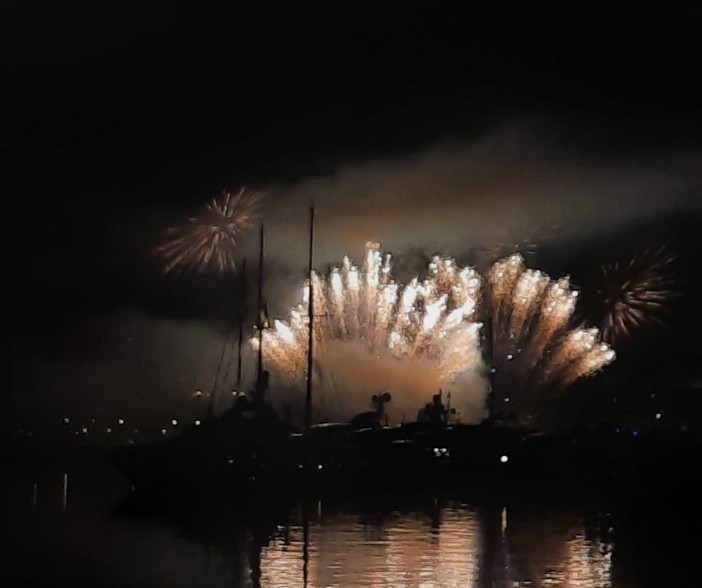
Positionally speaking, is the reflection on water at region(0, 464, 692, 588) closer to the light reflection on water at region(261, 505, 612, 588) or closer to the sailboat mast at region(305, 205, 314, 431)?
the light reflection on water at region(261, 505, 612, 588)

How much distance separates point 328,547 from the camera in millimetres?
8695

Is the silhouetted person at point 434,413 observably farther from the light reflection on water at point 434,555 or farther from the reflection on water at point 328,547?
the light reflection on water at point 434,555

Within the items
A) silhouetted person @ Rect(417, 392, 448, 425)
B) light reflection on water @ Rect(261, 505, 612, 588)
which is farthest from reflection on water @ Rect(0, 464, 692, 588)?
silhouetted person @ Rect(417, 392, 448, 425)

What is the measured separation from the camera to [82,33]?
31.7 ft

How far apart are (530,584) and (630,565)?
51.4 inches

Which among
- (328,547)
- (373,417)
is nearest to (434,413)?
(373,417)

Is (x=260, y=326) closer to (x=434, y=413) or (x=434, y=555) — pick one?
(x=434, y=413)

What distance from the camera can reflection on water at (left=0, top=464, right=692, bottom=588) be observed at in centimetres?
726

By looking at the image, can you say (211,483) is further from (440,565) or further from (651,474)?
(440,565)

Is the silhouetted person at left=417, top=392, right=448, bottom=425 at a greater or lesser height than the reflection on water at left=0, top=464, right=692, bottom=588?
greater

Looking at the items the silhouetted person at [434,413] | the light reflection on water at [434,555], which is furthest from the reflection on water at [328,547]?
the silhouetted person at [434,413]

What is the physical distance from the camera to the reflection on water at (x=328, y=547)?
7.26 meters

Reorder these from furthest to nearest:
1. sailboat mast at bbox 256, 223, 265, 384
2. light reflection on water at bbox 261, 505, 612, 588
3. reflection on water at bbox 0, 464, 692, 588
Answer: sailboat mast at bbox 256, 223, 265, 384
reflection on water at bbox 0, 464, 692, 588
light reflection on water at bbox 261, 505, 612, 588

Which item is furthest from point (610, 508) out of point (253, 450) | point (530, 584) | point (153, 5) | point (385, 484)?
point (153, 5)
